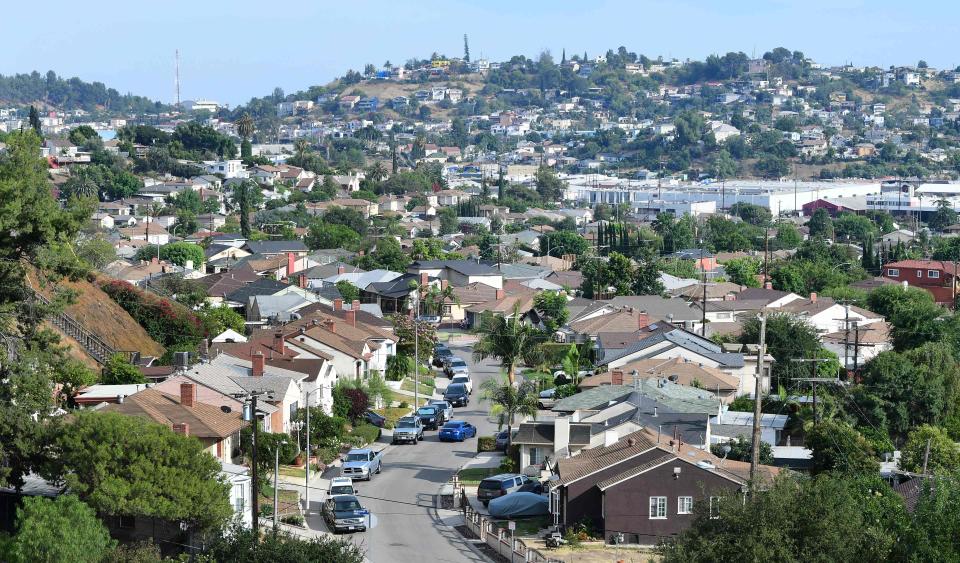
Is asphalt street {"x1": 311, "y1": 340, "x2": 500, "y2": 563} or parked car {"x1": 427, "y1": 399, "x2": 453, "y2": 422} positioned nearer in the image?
asphalt street {"x1": 311, "y1": 340, "x2": 500, "y2": 563}

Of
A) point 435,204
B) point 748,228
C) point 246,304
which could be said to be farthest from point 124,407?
point 435,204

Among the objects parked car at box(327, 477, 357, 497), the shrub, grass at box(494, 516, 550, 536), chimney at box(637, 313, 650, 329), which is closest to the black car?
the shrub

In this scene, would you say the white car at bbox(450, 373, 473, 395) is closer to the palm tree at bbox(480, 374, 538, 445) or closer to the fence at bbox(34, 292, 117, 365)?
the palm tree at bbox(480, 374, 538, 445)

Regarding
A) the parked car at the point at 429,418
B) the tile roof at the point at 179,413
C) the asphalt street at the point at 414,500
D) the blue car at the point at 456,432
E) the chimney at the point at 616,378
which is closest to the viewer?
the asphalt street at the point at 414,500

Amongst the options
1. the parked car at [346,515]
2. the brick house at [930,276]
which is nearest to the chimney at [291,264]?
the brick house at [930,276]

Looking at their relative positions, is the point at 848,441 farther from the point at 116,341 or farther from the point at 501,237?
the point at 501,237

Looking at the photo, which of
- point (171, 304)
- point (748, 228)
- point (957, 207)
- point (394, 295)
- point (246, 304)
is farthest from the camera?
point (957, 207)

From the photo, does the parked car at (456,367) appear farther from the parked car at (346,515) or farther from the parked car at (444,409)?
the parked car at (346,515)
